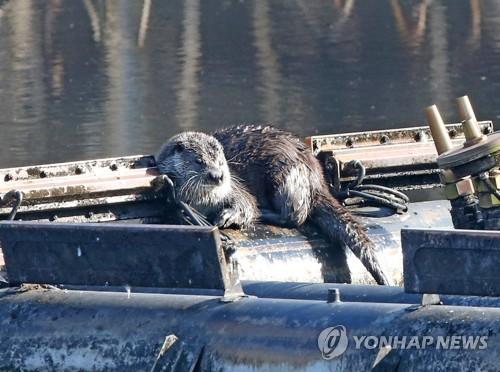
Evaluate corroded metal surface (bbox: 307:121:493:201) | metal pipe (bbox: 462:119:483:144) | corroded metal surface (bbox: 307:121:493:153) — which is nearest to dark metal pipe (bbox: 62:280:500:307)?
metal pipe (bbox: 462:119:483:144)

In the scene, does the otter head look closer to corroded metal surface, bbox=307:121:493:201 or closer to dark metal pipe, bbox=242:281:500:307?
corroded metal surface, bbox=307:121:493:201

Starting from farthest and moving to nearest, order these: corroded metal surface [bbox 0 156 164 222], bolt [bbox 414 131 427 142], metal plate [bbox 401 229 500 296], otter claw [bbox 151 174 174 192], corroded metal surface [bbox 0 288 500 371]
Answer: bolt [bbox 414 131 427 142]
otter claw [bbox 151 174 174 192]
corroded metal surface [bbox 0 156 164 222]
metal plate [bbox 401 229 500 296]
corroded metal surface [bbox 0 288 500 371]

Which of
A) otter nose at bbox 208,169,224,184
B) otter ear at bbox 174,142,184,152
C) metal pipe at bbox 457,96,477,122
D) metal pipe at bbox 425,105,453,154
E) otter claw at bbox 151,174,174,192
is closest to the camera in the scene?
metal pipe at bbox 457,96,477,122

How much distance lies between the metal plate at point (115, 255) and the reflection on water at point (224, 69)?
1020cm

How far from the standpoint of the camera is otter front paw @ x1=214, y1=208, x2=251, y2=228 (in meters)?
7.86

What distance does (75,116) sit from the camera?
19.2 metres

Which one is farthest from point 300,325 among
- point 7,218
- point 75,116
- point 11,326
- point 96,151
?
point 75,116

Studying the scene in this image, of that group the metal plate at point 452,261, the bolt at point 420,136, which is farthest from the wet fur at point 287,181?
the metal plate at point 452,261

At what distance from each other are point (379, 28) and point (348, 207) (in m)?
24.0

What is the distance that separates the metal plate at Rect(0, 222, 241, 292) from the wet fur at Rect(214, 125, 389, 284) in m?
2.71

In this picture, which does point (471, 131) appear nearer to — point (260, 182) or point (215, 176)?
point (215, 176)

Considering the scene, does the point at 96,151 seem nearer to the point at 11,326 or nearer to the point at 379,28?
the point at 11,326

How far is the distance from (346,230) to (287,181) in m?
0.53

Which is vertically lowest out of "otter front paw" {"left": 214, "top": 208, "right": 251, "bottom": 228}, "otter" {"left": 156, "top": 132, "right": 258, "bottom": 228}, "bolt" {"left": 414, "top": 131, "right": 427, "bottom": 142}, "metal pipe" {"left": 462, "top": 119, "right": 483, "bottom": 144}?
"bolt" {"left": 414, "top": 131, "right": 427, "bottom": 142}
